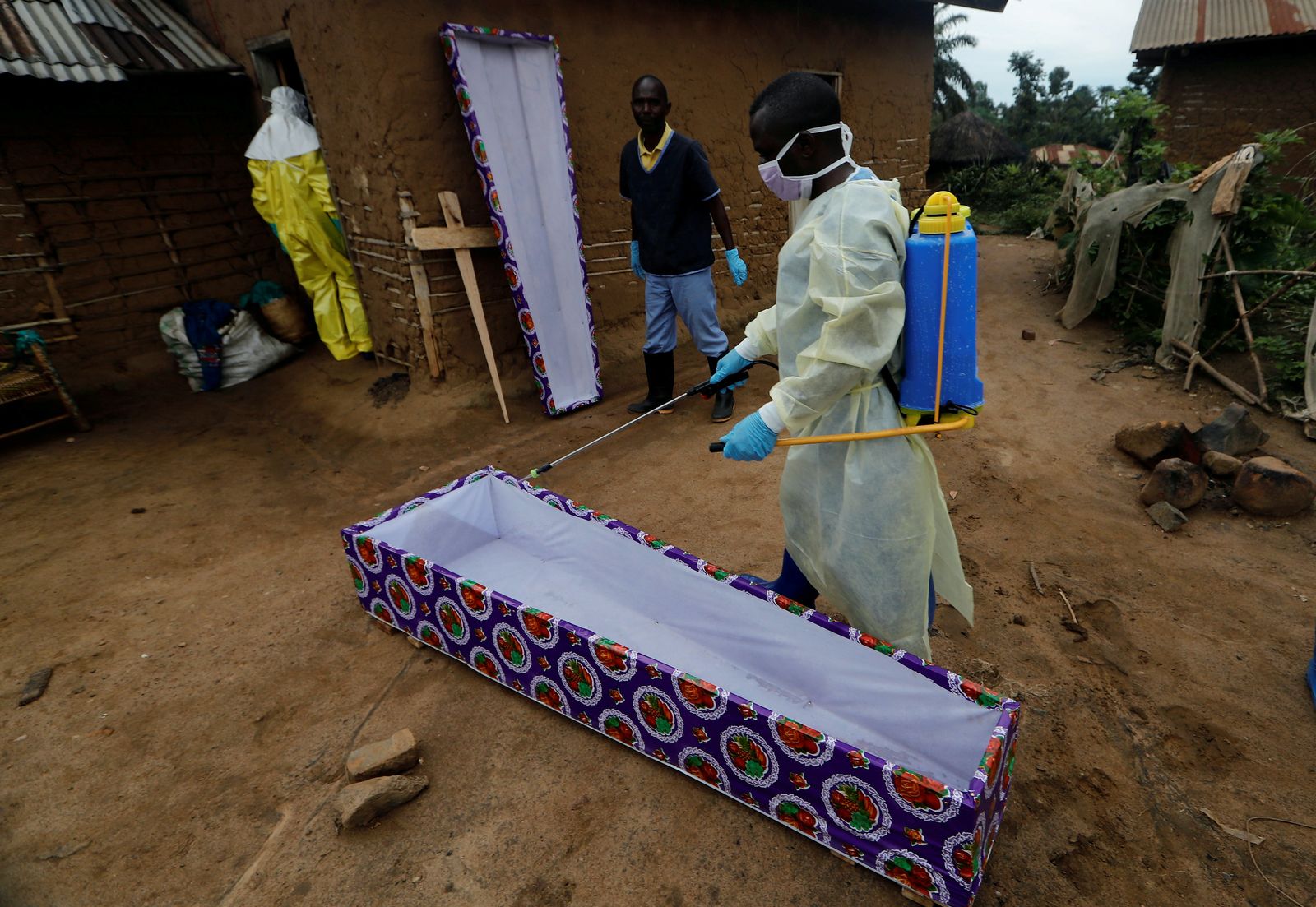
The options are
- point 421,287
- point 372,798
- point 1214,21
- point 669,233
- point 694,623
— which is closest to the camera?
point 372,798

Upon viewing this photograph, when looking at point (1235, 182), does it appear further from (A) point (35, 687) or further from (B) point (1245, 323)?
(A) point (35, 687)

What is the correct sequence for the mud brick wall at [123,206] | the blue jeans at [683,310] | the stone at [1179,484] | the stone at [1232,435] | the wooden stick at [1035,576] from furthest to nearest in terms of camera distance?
the mud brick wall at [123,206] → the blue jeans at [683,310] → the stone at [1232,435] → the stone at [1179,484] → the wooden stick at [1035,576]

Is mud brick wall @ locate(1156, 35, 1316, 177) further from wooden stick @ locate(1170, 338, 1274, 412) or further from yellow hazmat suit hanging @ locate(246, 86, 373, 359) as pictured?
yellow hazmat suit hanging @ locate(246, 86, 373, 359)

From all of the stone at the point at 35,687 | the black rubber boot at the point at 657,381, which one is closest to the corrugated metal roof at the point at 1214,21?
the black rubber boot at the point at 657,381

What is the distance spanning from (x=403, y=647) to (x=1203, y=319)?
568 cm

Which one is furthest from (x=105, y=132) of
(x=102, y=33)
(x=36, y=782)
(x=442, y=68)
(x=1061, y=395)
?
(x=1061, y=395)

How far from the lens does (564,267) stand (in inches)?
191

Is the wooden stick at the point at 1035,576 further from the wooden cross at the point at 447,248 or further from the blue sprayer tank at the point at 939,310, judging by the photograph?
the wooden cross at the point at 447,248

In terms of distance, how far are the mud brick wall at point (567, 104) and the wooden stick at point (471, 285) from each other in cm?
11

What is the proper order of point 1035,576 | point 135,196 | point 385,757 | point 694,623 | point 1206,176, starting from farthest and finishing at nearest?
point 135,196 < point 1206,176 < point 1035,576 < point 694,623 < point 385,757

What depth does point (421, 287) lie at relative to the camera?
4570 mm

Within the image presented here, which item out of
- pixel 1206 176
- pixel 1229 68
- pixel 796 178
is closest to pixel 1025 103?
pixel 1229 68

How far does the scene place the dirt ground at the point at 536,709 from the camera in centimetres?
190

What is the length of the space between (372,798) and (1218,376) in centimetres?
560
